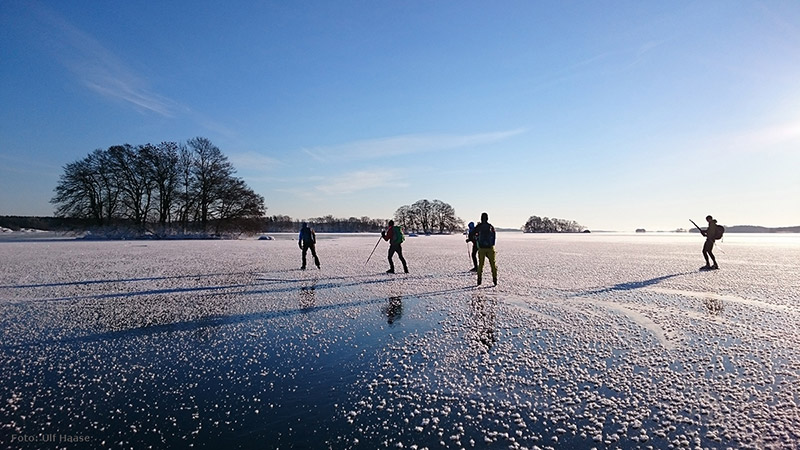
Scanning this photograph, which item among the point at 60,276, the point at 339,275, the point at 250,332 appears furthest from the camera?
the point at 339,275

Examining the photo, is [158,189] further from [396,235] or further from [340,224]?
[340,224]

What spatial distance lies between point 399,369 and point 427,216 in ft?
429

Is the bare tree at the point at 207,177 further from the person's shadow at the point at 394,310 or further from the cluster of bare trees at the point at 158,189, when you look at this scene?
the person's shadow at the point at 394,310

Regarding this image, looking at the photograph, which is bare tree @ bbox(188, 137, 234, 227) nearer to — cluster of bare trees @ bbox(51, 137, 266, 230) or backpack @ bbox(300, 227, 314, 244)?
cluster of bare trees @ bbox(51, 137, 266, 230)

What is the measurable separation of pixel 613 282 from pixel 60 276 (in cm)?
1691

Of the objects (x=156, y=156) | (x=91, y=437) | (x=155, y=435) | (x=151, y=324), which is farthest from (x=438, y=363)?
(x=156, y=156)

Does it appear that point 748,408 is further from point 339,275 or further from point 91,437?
point 339,275

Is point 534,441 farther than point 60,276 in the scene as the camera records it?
No

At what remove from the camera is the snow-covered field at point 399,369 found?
10.2 ft

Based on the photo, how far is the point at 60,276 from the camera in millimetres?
12062

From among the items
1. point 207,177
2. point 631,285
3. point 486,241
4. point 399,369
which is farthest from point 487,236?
point 207,177

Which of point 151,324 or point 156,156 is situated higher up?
point 156,156

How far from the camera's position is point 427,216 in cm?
13488

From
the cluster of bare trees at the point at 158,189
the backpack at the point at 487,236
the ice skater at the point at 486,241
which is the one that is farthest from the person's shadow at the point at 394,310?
the cluster of bare trees at the point at 158,189
